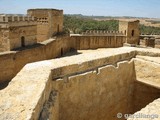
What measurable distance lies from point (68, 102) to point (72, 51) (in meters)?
20.2

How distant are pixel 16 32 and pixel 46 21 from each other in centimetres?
557

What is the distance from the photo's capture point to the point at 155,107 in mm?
3434

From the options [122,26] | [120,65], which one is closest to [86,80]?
[120,65]

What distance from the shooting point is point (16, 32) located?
1623 centimetres

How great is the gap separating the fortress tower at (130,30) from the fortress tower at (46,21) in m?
8.23

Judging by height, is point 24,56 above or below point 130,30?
below

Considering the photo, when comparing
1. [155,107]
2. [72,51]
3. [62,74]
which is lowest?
[72,51]

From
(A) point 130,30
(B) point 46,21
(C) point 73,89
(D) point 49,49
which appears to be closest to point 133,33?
(A) point 130,30

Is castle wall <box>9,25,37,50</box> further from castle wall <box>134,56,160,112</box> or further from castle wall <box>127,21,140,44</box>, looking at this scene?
castle wall <box>127,21,140,44</box>

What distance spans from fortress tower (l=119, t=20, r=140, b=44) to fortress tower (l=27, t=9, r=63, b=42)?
823cm

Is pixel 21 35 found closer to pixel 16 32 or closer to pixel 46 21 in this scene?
pixel 16 32

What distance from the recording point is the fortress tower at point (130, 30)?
1043 inches

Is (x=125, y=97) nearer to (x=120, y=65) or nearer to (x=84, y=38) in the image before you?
(x=120, y=65)

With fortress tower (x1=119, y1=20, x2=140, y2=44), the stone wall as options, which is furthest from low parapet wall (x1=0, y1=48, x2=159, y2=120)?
fortress tower (x1=119, y1=20, x2=140, y2=44)
